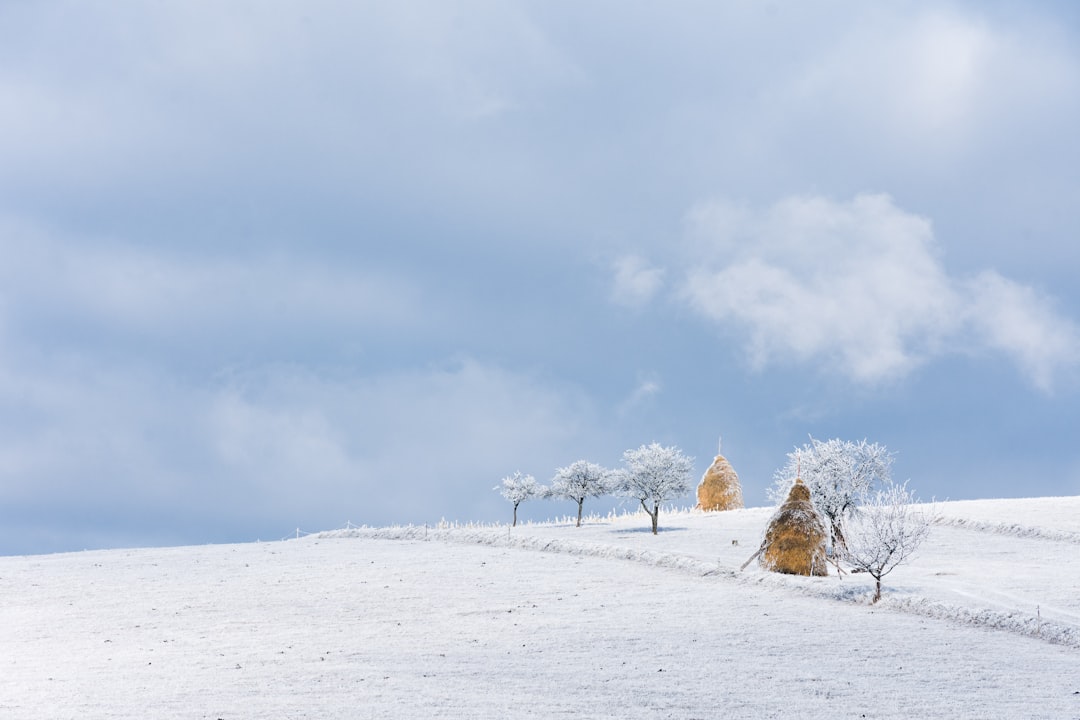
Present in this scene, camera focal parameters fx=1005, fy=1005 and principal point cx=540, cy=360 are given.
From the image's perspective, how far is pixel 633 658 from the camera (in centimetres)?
2427

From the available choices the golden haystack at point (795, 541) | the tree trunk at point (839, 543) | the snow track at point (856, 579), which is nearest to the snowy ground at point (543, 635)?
the snow track at point (856, 579)

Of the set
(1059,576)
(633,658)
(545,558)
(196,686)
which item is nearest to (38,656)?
(196,686)

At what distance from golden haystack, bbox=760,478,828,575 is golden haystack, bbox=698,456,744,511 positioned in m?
29.5

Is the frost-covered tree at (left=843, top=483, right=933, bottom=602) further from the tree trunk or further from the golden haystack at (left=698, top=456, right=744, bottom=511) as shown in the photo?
the golden haystack at (left=698, top=456, right=744, bottom=511)

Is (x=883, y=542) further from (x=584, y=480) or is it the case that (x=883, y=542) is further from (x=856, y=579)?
(x=584, y=480)

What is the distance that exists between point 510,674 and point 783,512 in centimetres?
1710

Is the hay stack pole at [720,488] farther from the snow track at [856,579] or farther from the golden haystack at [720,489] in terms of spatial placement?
the snow track at [856,579]

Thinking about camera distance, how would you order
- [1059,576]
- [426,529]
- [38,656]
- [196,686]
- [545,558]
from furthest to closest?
[426,529] < [545,558] < [1059,576] < [38,656] < [196,686]

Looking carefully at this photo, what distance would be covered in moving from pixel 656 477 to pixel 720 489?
1590cm

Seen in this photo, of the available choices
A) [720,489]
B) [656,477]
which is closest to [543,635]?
[656,477]

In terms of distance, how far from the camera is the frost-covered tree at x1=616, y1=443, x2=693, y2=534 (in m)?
52.4

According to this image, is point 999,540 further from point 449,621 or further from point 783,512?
point 449,621

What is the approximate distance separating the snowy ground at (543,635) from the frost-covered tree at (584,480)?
985cm

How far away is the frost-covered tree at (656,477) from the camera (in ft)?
172
